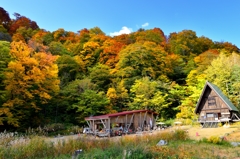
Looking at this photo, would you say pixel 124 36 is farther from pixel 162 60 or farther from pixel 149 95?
pixel 149 95

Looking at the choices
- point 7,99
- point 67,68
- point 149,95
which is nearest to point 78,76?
point 67,68

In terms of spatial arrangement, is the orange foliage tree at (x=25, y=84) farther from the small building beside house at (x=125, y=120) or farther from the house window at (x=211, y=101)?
the house window at (x=211, y=101)

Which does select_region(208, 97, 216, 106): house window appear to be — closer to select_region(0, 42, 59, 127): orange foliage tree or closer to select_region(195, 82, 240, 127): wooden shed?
select_region(195, 82, 240, 127): wooden shed

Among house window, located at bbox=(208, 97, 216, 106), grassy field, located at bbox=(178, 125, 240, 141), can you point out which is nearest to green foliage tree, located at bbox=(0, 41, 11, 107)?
grassy field, located at bbox=(178, 125, 240, 141)

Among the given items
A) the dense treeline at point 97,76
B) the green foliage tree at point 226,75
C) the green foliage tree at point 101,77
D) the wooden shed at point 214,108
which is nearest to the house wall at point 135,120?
the dense treeline at point 97,76

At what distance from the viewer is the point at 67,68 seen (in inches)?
1283

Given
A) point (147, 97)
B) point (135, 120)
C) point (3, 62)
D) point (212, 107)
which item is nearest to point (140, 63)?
point (147, 97)

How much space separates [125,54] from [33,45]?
1352 cm

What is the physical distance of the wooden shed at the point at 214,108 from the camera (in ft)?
75.7

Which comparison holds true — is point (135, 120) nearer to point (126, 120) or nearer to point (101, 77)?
point (126, 120)

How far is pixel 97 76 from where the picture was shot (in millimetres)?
31156

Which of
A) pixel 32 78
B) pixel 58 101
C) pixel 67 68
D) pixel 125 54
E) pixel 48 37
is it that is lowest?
pixel 58 101

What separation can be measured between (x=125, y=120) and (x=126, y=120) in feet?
0.59

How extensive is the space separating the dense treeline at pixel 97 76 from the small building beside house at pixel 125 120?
342 centimetres
